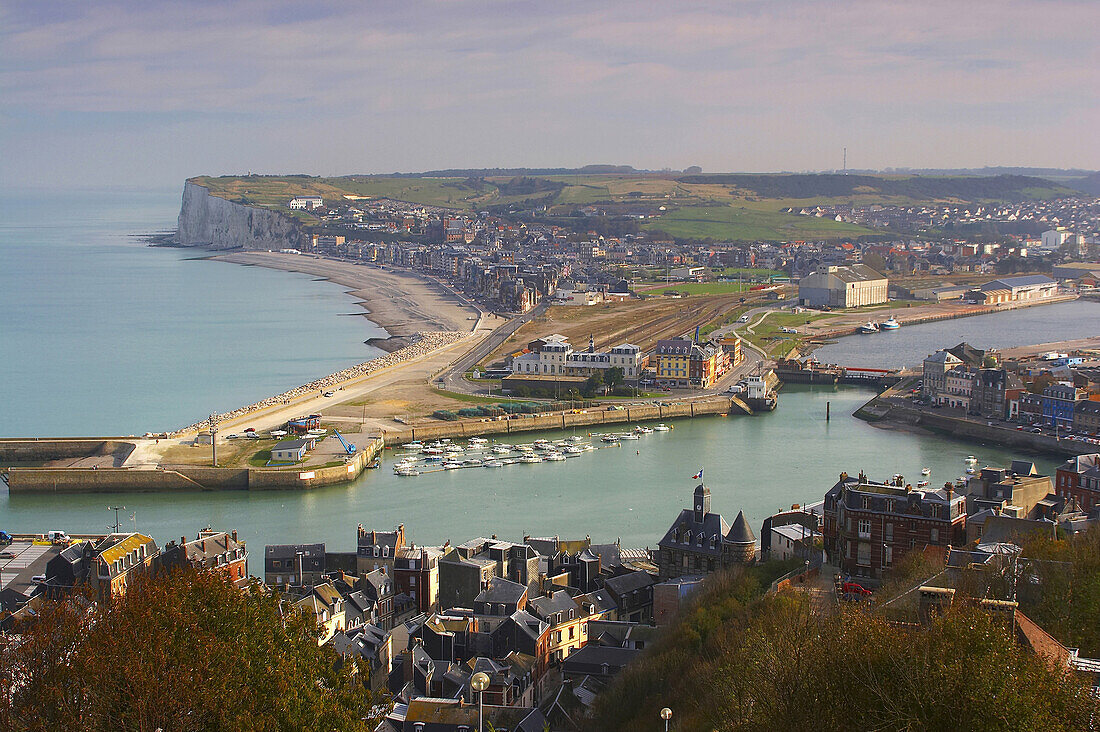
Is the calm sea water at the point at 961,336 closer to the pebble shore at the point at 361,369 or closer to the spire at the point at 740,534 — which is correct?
the pebble shore at the point at 361,369

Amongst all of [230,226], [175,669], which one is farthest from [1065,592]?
[230,226]

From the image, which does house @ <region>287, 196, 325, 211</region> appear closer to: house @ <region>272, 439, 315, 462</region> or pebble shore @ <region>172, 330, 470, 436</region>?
pebble shore @ <region>172, 330, 470, 436</region>

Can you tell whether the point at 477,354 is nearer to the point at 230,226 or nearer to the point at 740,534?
the point at 740,534

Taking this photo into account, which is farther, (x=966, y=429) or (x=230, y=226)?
(x=230, y=226)

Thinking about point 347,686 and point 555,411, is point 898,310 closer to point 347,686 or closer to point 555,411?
point 555,411

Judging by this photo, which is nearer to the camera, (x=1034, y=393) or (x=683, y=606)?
(x=683, y=606)

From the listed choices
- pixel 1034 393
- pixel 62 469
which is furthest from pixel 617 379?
pixel 62 469

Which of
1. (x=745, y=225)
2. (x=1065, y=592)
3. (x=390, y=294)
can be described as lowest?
(x=1065, y=592)
